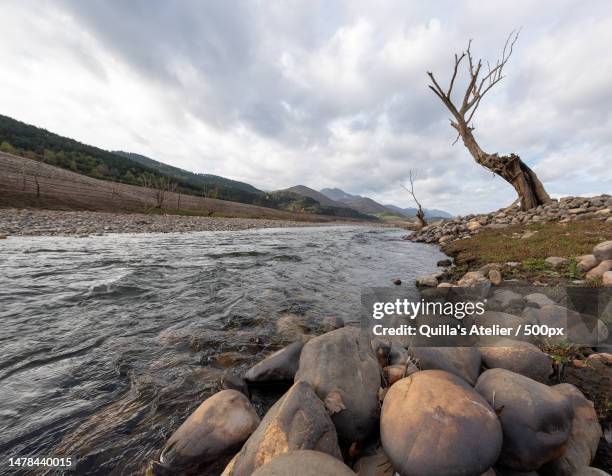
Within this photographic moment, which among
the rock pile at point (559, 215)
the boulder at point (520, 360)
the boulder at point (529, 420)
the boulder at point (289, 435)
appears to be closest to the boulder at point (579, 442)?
the boulder at point (529, 420)

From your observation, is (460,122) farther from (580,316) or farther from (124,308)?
(124,308)

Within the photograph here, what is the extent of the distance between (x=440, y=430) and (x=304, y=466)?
92 centimetres

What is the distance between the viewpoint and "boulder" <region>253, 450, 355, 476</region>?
155 cm

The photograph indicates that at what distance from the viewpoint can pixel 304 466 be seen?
Result: 5.17 feet

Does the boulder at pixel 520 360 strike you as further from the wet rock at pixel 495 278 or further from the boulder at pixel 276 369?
the wet rock at pixel 495 278

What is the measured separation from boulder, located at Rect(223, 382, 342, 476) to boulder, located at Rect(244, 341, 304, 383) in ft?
3.29

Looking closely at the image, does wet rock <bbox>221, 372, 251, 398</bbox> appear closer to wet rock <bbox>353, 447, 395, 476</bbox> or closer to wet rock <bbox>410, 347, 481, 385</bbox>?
wet rock <bbox>353, 447, 395, 476</bbox>

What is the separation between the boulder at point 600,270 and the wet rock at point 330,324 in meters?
5.17

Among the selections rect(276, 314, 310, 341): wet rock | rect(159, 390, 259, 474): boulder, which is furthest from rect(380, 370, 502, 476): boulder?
rect(276, 314, 310, 341): wet rock

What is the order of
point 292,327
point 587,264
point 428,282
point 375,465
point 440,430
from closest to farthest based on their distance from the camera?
point 440,430, point 375,465, point 292,327, point 587,264, point 428,282

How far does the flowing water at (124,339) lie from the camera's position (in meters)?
2.51

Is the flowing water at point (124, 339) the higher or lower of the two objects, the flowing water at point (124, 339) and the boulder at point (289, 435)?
the lower

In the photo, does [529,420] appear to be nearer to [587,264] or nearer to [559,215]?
[587,264]

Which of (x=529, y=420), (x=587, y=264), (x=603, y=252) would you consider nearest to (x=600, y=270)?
(x=587, y=264)
